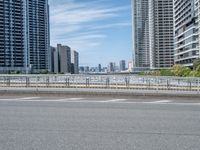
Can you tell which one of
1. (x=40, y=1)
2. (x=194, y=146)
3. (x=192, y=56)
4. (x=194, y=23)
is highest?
(x=40, y=1)

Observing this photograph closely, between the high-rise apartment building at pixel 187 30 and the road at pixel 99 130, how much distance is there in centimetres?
12939

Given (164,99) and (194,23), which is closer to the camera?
(164,99)

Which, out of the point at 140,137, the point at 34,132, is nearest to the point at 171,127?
the point at 140,137

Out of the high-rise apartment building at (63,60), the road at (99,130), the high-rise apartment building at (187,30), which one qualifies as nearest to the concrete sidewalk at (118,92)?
the road at (99,130)

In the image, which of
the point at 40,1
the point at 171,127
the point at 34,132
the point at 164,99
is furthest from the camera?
the point at 40,1

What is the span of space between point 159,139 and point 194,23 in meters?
144

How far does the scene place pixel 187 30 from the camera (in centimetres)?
15412

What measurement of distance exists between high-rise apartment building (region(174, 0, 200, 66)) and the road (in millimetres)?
129387

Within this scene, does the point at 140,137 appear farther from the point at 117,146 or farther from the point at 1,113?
the point at 1,113

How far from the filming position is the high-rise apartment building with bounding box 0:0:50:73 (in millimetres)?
128625

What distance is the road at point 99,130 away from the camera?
6.96 m

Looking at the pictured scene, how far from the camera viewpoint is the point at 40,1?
16800cm

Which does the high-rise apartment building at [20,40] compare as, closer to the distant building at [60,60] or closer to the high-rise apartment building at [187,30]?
the distant building at [60,60]

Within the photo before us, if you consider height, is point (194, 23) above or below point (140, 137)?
above
